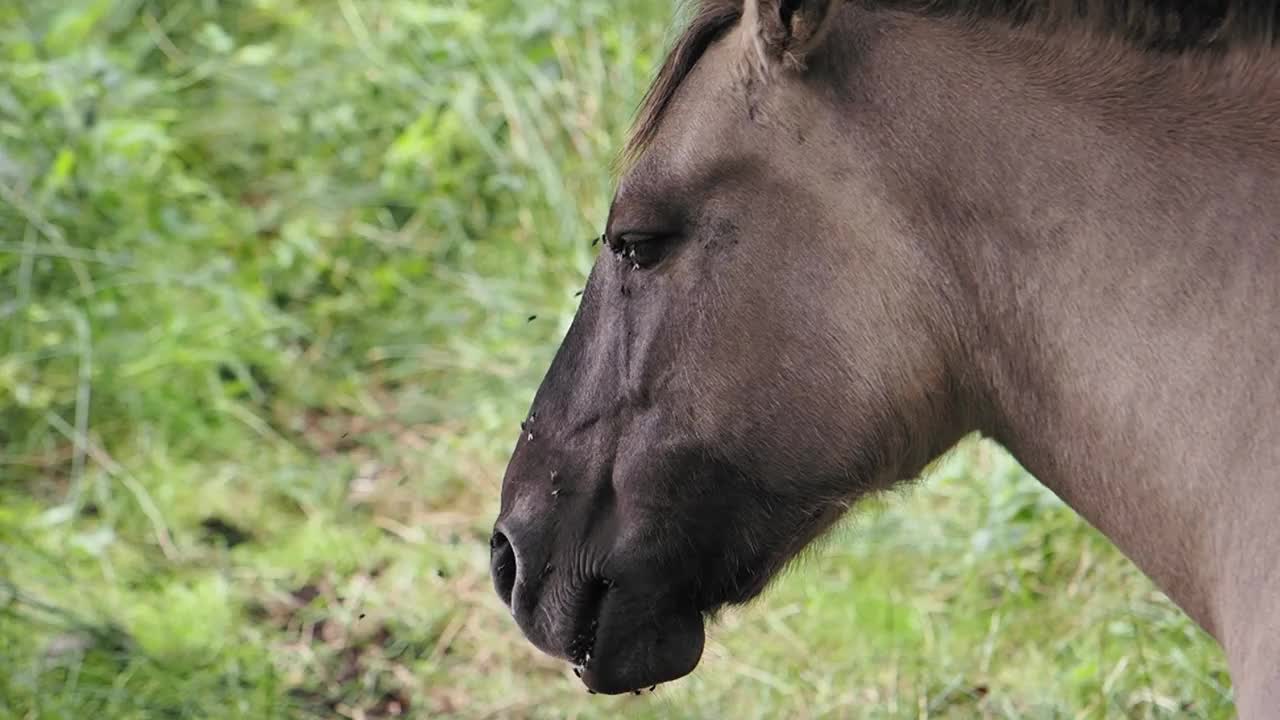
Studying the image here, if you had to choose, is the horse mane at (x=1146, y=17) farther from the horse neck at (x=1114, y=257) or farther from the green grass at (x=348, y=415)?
the green grass at (x=348, y=415)

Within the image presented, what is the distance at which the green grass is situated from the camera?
369cm

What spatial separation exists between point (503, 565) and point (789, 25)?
86 cm

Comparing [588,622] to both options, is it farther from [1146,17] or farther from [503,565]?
[1146,17]

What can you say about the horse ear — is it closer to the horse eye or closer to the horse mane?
the horse mane

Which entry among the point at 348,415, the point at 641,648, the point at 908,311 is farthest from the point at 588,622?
the point at 348,415

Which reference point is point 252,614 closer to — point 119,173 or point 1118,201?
point 119,173

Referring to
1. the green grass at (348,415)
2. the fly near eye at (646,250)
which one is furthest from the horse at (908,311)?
the green grass at (348,415)

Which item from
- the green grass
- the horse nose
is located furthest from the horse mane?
the horse nose

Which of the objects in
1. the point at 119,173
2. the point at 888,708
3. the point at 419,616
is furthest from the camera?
the point at 119,173

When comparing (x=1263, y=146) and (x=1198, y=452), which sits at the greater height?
(x=1263, y=146)

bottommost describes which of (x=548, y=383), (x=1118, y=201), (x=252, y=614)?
(x=252, y=614)

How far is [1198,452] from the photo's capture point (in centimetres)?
191

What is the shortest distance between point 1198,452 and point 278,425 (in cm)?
376

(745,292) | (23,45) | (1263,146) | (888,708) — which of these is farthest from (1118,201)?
(23,45)
